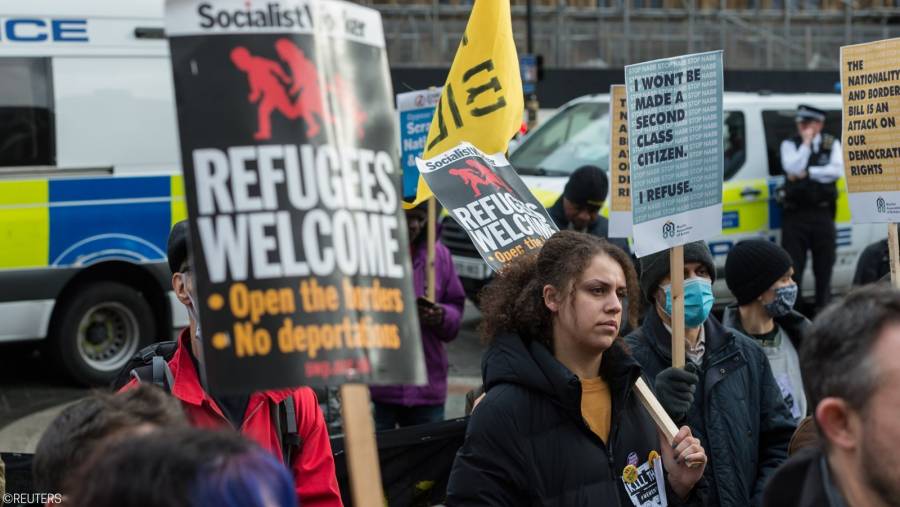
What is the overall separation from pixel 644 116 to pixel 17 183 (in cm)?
604

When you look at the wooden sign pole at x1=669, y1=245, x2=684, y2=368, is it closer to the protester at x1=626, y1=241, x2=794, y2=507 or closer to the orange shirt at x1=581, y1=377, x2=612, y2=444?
the protester at x1=626, y1=241, x2=794, y2=507

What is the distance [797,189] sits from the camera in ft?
39.2

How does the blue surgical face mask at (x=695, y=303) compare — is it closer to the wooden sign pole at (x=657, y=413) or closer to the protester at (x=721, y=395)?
the protester at (x=721, y=395)

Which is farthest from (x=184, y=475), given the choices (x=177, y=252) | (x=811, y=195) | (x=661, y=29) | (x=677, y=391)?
(x=661, y=29)

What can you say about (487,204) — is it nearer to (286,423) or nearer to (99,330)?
(286,423)

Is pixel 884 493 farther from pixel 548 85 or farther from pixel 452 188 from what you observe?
pixel 548 85

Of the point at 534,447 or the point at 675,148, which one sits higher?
the point at 675,148

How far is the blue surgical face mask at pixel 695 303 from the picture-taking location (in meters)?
4.85

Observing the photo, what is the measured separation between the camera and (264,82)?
2605 mm

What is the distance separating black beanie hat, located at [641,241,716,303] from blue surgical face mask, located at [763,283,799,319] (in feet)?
1.85

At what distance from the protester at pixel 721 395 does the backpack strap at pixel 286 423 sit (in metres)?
1.28

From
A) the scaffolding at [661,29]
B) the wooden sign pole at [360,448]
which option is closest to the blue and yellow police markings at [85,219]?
the wooden sign pole at [360,448]

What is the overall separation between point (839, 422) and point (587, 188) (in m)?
5.32

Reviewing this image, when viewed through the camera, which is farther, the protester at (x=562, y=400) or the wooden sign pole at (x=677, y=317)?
the wooden sign pole at (x=677, y=317)
